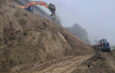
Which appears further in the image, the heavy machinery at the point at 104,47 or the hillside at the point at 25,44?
the heavy machinery at the point at 104,47

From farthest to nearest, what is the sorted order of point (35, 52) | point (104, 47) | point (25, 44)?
point (104, 47) < point (25, 44) < point (35, 52)

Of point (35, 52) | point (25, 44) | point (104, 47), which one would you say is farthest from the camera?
point (104, 47)

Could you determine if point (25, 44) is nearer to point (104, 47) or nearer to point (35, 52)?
point (35, 52)

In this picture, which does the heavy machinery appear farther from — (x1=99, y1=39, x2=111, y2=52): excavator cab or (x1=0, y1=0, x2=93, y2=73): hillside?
(x1=0, y1=0, x2=93, y2=73): hillside

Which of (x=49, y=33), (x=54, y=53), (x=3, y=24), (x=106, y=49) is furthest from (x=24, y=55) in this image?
(x=106, y=49)

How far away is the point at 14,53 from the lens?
40.7 ft

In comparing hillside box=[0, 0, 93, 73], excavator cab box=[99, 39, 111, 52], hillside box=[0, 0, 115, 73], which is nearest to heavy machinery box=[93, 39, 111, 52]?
excavator cab box=[99, 39, 111, 52]

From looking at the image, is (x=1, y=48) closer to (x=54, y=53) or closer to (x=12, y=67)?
(x=12, y=67)

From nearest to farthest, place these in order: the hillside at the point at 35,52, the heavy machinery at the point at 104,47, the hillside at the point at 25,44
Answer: the hillside at the point at 35,52 → the hillside at the point at 25,44 → the heavy machinery at the point at 104,47

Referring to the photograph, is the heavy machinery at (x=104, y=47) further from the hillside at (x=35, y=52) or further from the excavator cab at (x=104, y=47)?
the hillside at (x=35, y=52)

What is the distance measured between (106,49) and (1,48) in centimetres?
1755

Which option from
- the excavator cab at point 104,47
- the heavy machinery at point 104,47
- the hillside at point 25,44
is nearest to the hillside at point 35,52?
the hillside at point 25,44

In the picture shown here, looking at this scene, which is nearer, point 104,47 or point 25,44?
point 25,44

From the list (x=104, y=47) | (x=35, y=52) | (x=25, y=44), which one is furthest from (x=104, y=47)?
(x=25, y=44)
